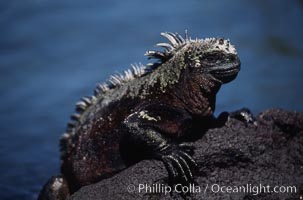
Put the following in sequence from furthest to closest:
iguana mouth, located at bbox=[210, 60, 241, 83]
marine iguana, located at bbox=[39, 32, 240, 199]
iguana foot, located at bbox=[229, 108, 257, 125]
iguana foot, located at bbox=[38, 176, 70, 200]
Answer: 1. iguana foot, located at bbox=[38, 176, 70, 200]
2. iguana foot, located at bbox=[229, 108, 257, 125]
3. iguana mouth, located at bbox=[210, 60, 241, 83]
4. marine iguana, located at bbox=[39, 32, 240, 199]

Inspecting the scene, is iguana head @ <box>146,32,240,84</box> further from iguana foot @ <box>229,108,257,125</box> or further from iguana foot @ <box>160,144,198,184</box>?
iguana foot @ <box>160,144,198,184</box>

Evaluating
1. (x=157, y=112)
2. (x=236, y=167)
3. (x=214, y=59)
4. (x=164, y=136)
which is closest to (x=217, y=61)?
(x=214, y=59)

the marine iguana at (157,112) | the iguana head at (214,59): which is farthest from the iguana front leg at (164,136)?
the iguana head at (214,59)

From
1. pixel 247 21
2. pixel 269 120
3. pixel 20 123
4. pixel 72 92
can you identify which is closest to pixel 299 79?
pixel 247 21

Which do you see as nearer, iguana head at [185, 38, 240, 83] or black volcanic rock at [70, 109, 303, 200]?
black volcanic rock at [70, 109, 303, 200]

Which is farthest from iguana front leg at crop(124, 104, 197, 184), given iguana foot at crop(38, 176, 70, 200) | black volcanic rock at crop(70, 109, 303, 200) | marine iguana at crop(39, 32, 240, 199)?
iguana foot at crop(38, 176, 70, 200)

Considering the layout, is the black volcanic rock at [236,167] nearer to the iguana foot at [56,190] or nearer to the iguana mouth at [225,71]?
the iguana mouth at [225,71]

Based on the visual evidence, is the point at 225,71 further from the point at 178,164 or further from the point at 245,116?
the point at 178,164

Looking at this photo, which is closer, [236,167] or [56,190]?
[236,167]

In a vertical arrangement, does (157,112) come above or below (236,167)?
above
